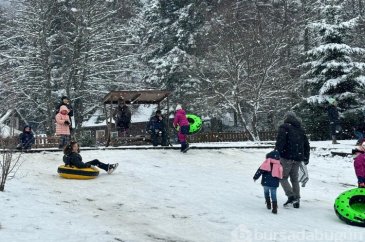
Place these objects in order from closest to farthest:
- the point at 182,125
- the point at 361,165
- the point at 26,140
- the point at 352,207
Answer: the point at 352,207, the point at 361,165, the point at 182,125, the point at 26,140

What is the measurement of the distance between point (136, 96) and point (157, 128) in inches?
79.2

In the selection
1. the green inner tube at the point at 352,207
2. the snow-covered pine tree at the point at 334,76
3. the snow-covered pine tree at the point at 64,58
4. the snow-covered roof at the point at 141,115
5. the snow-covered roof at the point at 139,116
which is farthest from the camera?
the snow-covered roof at the point at 141,115

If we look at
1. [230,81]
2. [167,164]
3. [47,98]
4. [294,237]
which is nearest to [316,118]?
[230,81]

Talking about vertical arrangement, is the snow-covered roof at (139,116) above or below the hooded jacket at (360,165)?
above

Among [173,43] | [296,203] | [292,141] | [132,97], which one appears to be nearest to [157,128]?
[132,97]

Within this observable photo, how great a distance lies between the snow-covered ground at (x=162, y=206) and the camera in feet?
23.1

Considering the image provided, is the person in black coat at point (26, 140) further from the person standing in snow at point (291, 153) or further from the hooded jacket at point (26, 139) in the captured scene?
the person standing in snow at point (291, 153)

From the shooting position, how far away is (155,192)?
1031 centimetres

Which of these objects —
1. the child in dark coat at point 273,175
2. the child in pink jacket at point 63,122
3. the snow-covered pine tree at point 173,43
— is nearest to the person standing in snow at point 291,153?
the child in dark coat at point 273,175

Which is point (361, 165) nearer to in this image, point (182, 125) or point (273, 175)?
point (273, 175)

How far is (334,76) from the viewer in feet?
86.2

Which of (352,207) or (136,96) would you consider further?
(136,96)

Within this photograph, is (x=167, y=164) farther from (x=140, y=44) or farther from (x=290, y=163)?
(x=140, y=44)

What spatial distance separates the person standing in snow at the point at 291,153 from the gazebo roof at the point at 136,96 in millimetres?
9551
